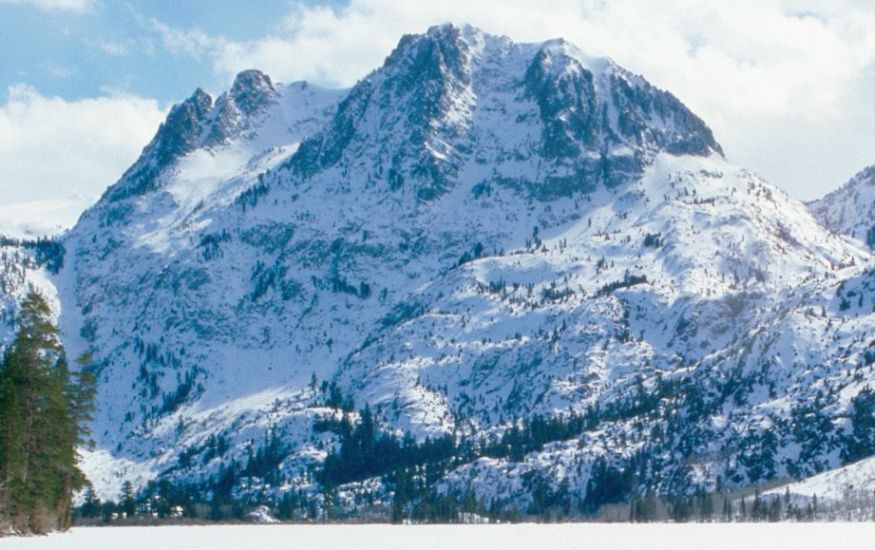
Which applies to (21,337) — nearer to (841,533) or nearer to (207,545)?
(207,545)

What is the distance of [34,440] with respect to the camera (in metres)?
119

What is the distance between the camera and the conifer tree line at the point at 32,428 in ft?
369

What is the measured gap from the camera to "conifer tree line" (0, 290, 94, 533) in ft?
369

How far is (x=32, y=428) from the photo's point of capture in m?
119

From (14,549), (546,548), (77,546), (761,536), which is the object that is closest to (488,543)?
(546,548)

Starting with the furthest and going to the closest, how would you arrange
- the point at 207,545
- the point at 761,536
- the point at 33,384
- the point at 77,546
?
the point at 761,536, the point at 207,545, the point at 33,384, the point at 77,546

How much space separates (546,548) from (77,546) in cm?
4289

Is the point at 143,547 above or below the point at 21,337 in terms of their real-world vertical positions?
below

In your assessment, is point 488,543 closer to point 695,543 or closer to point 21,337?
point 695,543

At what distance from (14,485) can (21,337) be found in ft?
46.0

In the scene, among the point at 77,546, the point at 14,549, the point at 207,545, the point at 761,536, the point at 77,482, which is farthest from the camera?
the point at 761,536

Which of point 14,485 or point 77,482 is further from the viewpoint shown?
point 77,482

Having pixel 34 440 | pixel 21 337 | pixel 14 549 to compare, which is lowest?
pixel 14 549

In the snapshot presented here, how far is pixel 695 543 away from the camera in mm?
133000
